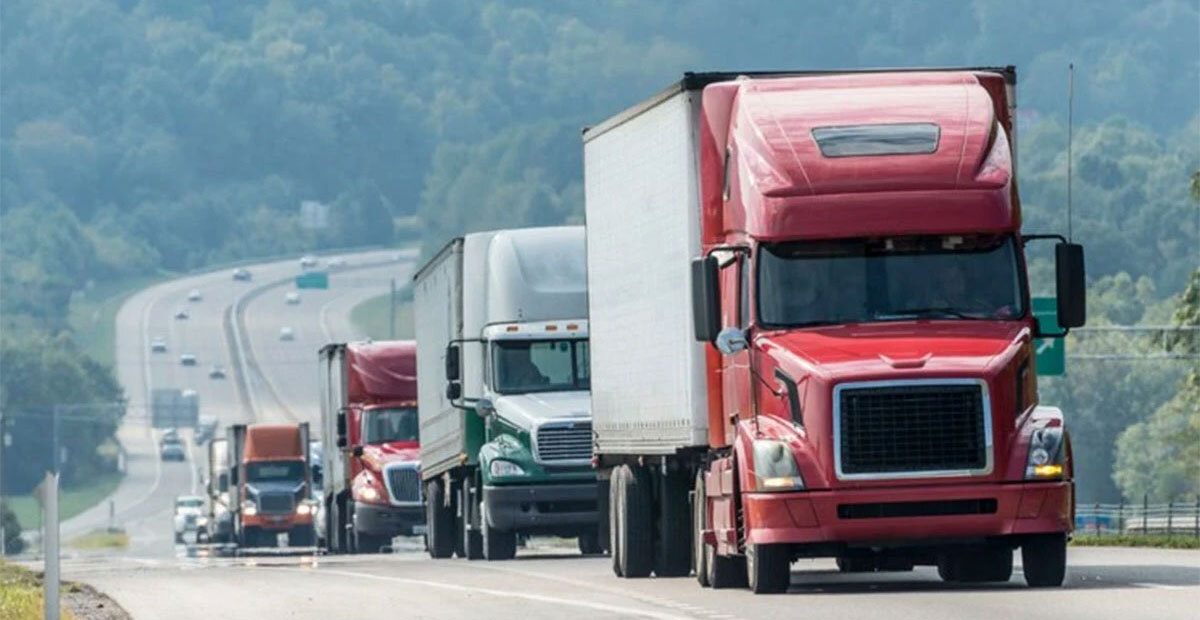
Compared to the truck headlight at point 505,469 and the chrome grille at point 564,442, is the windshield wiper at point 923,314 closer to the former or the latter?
the chrome grille at point 564,442

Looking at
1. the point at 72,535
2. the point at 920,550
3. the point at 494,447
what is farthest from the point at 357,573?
the point at 72,535

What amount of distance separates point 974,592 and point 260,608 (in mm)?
5175

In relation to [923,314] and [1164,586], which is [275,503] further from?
[923,314]

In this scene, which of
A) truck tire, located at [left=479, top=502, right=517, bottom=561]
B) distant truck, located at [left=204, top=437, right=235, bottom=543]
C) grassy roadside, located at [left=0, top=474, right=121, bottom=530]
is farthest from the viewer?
grassy roadside, located at [left=0, top=474, right=121, bottom=530]

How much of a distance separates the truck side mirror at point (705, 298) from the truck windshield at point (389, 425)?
26.7 m

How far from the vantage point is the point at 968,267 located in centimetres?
2303

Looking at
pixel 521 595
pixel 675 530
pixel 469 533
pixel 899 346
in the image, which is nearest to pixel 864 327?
pixel 899 346

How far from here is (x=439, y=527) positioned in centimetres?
4259

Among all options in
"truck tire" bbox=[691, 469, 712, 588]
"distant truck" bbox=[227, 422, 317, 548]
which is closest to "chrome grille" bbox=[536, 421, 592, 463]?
"truck tire" bbox=[691, 469, 712, 588]

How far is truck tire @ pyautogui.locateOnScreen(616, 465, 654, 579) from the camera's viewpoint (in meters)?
27.6

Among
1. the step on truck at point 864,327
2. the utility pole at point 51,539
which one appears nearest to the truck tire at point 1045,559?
the step on truck at point 864,327

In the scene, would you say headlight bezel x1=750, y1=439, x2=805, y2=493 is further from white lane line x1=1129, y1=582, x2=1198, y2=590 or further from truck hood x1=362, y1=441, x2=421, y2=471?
truck hood x1=362, y1=441, x2=421, y2=471

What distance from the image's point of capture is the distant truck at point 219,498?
79.0m

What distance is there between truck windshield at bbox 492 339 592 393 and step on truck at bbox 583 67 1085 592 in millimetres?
11595
